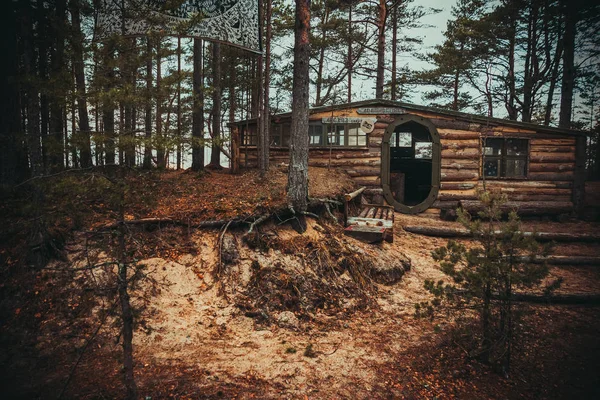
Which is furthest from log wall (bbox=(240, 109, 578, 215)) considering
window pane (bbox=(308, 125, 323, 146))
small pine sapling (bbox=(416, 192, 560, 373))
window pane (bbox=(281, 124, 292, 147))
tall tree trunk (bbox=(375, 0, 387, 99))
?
small pine sapling (bbox=(416, 192, 560, 373))

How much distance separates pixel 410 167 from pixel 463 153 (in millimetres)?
4165

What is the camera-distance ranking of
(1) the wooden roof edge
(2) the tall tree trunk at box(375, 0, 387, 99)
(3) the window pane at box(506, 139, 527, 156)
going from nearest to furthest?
(1) the wooden roof edge
(3) the window pane at box(506, 139, 527, 156)
(2) the tall tree trunk at box(375, 0, 387, 99)

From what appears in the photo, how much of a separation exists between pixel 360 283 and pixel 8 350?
6110 millimetres

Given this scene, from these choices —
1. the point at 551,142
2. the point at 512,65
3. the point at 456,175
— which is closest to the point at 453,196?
the point at 456,175

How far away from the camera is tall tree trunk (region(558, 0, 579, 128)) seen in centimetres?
1388

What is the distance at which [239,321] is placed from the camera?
552 centimetres

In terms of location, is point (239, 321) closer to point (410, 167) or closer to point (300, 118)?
point (300, 118)

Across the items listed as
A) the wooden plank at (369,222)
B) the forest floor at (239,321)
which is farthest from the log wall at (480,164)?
the forest floor at (239,321)

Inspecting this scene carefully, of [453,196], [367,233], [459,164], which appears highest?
[459,164]

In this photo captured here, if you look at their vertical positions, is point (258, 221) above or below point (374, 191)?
below

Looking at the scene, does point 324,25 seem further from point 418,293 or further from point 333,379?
point 333,379

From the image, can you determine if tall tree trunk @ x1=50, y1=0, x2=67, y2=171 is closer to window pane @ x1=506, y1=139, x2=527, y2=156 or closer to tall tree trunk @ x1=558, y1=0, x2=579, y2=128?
window pane @ x1=506, y1=139, x2=527, y2=156

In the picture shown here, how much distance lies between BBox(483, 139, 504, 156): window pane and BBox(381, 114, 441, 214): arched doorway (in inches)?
80.3

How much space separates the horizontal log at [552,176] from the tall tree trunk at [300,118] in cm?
1113
